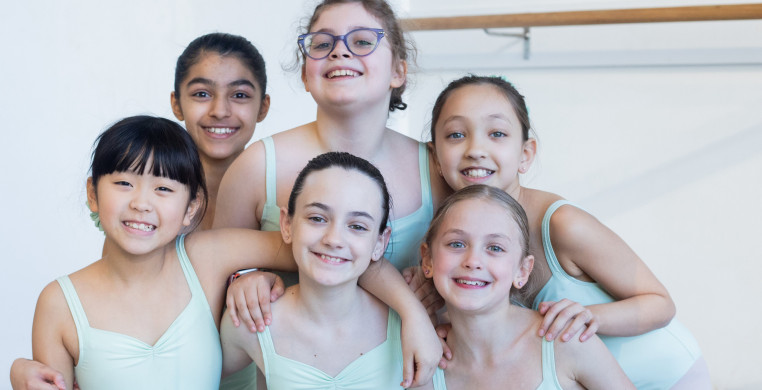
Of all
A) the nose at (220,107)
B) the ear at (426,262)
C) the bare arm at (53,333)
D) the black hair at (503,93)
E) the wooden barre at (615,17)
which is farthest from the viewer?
the wooden barre at (615,17)

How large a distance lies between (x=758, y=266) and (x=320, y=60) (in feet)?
5.14

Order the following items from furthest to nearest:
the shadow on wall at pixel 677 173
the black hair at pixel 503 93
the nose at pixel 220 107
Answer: the shadow on wall at pixel 677 173
the nose at pixel 220 107
the black hair at pixel 503 93

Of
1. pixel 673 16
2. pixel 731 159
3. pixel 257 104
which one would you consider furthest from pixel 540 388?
pixel 731 159

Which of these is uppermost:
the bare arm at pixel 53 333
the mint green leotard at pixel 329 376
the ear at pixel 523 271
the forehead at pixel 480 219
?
the forehead at pixel 480 219

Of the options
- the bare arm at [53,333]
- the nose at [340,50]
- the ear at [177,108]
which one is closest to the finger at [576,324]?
the nose at [340,50]

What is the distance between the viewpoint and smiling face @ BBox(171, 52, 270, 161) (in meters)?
1.35

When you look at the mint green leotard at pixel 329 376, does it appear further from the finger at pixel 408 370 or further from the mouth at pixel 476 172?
the mouth at pixel 476 172

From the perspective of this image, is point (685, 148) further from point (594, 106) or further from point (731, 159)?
point (594, 106)

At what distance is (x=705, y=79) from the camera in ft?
6.75

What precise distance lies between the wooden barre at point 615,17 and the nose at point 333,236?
838 mm

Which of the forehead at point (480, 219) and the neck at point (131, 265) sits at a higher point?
the forehead at point (480, 219)

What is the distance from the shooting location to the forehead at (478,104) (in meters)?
1.17

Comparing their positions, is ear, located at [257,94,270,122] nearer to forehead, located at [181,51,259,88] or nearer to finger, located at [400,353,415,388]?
forehead, located at [181,51,259,88]

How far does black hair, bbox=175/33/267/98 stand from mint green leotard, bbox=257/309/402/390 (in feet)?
1.90
